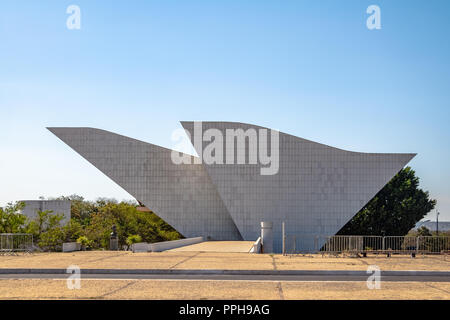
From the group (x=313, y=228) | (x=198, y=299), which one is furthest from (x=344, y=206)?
(x=198, y=299)

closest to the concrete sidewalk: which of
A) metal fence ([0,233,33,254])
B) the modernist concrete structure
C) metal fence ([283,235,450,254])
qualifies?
metal fence ([283,235,450,254])

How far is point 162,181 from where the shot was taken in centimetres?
3931

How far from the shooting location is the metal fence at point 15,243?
24.0m

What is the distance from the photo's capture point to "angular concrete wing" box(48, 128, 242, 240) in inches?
1537

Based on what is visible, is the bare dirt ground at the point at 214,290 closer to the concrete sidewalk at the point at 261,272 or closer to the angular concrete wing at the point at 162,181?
the concrete sidewalk at the point at 261,272

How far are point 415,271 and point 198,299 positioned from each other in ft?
26.8

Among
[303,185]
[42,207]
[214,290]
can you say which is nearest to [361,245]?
[214,290]

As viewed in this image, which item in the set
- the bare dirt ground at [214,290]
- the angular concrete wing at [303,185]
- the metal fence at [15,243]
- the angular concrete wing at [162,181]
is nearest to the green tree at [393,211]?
the angular concrete wing at [303,185]

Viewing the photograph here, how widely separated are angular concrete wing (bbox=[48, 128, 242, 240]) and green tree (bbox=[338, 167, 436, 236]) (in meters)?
12.0

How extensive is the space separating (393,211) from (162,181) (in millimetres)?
20993

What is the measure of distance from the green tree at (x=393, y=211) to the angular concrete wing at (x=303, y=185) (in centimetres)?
830

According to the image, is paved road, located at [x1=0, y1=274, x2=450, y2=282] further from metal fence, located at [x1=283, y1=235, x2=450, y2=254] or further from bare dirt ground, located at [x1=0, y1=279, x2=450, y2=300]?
metal fence, located at [x1=283, y1=235, x2=450, y2=254]

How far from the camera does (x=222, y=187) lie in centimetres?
3706
